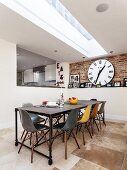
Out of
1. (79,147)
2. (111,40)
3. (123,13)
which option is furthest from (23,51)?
(79,147)

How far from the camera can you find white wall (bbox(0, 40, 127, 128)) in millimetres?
3713

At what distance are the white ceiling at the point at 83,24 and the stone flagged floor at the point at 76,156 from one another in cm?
253

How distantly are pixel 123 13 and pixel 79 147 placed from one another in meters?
2.70

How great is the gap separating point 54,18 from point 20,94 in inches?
95.7

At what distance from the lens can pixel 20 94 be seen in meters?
4.14

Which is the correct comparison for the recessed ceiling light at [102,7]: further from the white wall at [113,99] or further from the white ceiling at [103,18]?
the white wall at [113,99]

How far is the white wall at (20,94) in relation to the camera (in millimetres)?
3713

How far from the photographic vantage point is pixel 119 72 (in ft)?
16.6

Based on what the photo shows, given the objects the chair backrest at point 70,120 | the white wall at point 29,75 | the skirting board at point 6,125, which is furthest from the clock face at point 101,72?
the skirting board at point 6,125

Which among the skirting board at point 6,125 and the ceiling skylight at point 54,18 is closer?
the ceiling skylight at point 54,18

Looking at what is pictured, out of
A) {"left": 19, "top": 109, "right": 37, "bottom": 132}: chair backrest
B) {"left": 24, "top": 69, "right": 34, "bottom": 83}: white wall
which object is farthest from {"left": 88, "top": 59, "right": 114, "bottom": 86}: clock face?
{"left": 19, "top": 109, "right": 37, "bottom": 132}: chair backrest

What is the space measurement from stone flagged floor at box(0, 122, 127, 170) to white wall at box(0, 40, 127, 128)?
1026 millimetres

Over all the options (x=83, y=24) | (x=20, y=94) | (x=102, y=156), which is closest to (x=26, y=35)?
(x=83, y=24)

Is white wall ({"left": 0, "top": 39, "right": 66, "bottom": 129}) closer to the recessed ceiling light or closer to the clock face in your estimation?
the recessed ceiling light
